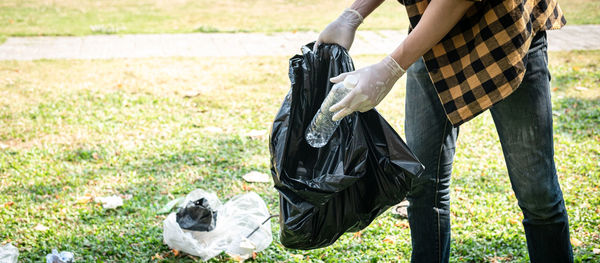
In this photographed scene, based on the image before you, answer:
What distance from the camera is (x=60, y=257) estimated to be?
242cm

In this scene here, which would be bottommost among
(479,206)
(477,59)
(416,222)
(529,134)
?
(479,206)

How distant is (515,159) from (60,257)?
187 cm

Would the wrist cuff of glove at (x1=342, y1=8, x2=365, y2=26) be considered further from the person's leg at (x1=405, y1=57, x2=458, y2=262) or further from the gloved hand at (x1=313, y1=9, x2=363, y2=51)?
the person's leg at (x1=405, y1=57, x2=458, y2=262)

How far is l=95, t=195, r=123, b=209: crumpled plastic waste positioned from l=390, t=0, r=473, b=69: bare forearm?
194cm

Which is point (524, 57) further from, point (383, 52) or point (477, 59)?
point (383, 52)

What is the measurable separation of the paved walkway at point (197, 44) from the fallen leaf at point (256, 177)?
3111 mm

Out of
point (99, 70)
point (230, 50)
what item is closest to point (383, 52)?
point (230, 50)

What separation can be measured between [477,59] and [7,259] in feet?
6.82

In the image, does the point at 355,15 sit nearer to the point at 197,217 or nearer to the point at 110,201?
the point at 197,217

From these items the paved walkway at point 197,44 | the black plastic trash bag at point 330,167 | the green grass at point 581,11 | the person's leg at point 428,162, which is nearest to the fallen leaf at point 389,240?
the person's leg at point 428,162

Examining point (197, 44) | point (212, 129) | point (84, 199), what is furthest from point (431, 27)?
point (197, 44)

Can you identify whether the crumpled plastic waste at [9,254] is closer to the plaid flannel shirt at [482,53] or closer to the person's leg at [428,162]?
the person's leg at [428,162]

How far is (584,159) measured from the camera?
3535 millimetres

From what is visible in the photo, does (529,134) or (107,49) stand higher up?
(529,134)
